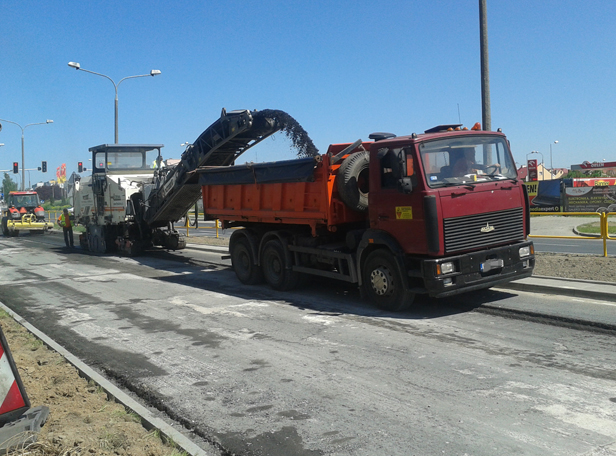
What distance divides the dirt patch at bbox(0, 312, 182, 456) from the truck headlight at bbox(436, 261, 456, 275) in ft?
15.5

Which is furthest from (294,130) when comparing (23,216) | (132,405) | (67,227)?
(23,216)

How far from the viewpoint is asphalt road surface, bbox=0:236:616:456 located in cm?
462

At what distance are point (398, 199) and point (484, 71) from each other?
16.7 ft

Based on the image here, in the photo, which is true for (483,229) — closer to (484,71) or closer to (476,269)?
(476,269)

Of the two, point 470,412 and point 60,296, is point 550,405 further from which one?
point 60,296

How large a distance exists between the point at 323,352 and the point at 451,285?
238 cm

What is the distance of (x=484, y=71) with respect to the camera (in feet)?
40.5

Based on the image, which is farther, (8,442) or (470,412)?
(470,412)

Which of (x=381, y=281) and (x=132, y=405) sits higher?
(x=381, y=281)

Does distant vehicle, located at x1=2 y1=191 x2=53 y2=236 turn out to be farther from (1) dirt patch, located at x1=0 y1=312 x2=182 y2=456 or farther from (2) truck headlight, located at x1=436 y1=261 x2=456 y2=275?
(2) truck headlight, located at x1=436 y1=261 x2=456 y2=275

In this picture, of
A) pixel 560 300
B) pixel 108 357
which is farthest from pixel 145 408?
pixel 560 300

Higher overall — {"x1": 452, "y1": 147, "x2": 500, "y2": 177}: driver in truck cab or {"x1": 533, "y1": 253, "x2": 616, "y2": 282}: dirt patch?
{"x1": 452, "y1": 147, "x2": 500, "y2": 177}: driver in truck cab

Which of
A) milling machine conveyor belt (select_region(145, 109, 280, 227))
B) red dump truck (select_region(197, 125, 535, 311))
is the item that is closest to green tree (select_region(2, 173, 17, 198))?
milling machine conveyor belt (select_region(145, 109, 280, 227))

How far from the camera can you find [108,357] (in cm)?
733
